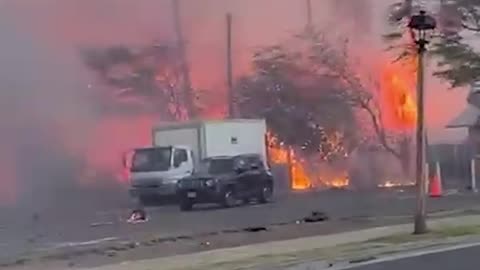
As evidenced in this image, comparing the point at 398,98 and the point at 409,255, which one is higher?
the point at 398,98

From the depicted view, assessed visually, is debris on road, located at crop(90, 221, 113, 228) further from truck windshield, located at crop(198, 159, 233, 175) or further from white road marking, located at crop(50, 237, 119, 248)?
truck windshield, located at crop(198, 159, 233, 175)

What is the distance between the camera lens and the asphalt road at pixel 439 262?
14766 millimetres

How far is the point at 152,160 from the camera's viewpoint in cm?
3319

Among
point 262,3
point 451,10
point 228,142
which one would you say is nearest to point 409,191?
point 228,142

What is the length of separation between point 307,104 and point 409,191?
38.5 ft

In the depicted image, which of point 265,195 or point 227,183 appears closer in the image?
point 227,183

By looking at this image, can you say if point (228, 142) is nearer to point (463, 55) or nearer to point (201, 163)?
point (201, 163)

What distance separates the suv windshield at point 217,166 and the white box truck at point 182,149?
664 mm

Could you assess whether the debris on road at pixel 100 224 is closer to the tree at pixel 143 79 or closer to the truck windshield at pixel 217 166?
the truck windshield at pixel 217 166

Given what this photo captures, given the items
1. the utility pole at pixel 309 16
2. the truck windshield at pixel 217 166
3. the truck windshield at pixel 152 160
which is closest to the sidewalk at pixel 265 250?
the truck windshield at pixel 217 166

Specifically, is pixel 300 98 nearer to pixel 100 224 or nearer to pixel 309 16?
pixel 309 16

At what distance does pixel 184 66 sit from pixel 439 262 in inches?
1245

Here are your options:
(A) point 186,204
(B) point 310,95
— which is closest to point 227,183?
(A) point 186,204

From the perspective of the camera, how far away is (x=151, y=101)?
4619 cm
